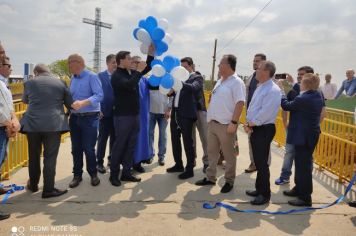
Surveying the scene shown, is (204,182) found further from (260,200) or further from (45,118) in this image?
(45,118)

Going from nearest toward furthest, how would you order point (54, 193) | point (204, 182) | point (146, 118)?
point (54, 193) < point (204, 182) < point (146, 118)

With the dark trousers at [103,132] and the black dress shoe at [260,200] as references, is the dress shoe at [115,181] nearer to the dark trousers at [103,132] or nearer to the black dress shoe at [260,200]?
the dark trousers at [103,132]

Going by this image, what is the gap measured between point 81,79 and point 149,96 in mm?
1507

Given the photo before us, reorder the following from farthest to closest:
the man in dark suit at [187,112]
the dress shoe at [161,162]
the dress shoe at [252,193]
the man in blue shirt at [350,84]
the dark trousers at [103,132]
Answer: the man in blue shirt at [350,84] → the dress shoe at [161,162] → the dark trousers at [103,132] → the man in dark suit at [187,112] → the dress shoe at [252,193]

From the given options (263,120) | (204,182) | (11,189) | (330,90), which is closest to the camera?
(263,120)

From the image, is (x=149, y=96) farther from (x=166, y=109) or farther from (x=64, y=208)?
(x=64, y=208)

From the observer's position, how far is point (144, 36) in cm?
487

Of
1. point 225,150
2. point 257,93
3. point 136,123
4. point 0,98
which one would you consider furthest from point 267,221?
point 0,98

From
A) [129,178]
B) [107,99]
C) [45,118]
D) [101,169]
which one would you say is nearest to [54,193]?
[45,118]

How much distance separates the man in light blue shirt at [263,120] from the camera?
4336 millimetres

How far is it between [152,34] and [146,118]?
156 centimetres

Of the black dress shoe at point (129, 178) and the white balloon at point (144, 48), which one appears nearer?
the white balloon at point (144, 48)

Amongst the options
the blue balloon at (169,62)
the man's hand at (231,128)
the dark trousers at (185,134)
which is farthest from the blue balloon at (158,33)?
the man's hand at (231,128)

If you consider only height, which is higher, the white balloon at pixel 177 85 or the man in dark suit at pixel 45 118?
the white balloon at pixel 177 85
